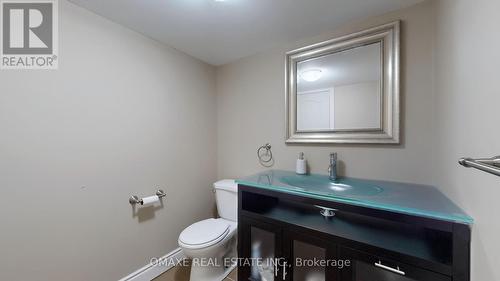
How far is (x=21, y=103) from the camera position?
1.06 m

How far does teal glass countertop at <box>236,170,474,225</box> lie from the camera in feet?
2.86

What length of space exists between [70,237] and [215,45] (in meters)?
1.80

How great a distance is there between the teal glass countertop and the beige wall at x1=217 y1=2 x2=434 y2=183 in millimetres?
121

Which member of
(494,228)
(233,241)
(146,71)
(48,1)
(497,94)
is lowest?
(233,241)

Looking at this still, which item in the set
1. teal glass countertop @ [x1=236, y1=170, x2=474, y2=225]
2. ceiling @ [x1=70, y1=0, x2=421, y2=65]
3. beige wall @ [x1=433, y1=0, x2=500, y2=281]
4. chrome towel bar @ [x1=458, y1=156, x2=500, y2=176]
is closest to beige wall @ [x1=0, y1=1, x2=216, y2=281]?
ceiling @ [x1=70, y1=0, x2=421, y2=65]

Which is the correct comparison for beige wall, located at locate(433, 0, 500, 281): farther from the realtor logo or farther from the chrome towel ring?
the realtor logo

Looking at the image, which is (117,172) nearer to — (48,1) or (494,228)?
(48,1)

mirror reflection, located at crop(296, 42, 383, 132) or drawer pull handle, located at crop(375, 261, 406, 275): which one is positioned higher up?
mirror reflection, located at crop(296, 42, 383, 132)

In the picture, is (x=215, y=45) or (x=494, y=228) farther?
(x=215, y=45)

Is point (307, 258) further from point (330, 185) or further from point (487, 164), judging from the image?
point (487, 164)

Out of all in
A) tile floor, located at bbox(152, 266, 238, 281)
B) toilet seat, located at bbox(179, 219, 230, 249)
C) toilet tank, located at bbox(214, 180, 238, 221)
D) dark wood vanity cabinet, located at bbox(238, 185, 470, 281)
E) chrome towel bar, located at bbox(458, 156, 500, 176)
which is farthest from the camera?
toilet tank, located at bbox(214, 180, 238, 221)

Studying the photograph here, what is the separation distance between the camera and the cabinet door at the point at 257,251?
1.31m

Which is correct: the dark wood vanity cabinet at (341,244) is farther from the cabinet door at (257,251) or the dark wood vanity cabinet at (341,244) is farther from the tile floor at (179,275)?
the tile floor at (179,275)

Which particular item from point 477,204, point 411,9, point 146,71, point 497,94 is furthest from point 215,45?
point 477,204
